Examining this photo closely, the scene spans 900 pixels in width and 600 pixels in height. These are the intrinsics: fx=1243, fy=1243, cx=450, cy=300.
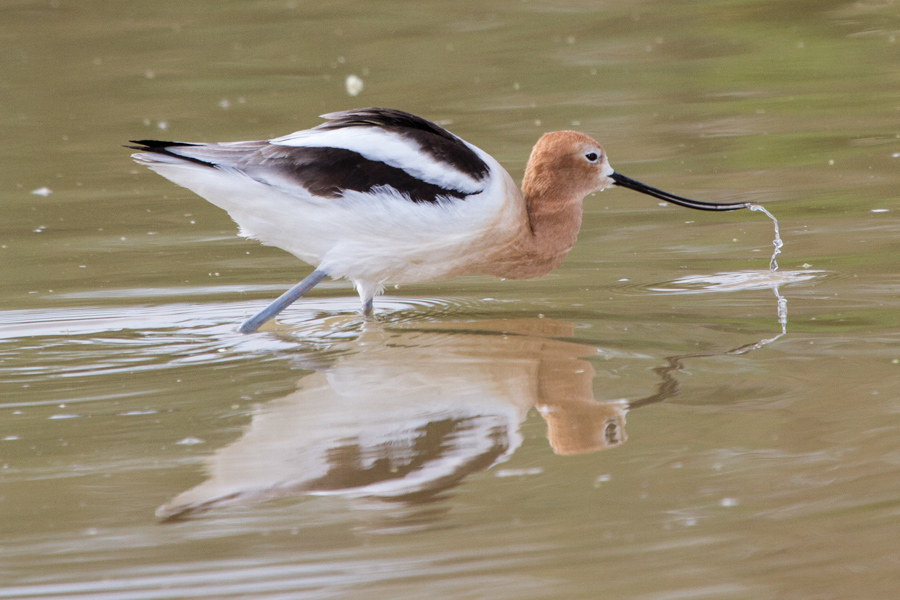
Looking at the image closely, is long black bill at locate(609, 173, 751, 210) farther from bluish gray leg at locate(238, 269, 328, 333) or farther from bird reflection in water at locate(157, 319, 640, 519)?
bluish gray leg at locate(238, 269, 328, 333)

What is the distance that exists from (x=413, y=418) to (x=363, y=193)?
1.44 meters

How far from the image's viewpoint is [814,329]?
20.0 ft

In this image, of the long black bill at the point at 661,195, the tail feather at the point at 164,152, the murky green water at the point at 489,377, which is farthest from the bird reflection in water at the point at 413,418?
the tail feather at the point at 164,152

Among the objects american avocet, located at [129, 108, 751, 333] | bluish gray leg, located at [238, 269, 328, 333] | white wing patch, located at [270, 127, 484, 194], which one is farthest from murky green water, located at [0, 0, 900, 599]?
white wing patch, located at [270, 127, 484, 194]

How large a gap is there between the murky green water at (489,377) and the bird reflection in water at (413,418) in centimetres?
2

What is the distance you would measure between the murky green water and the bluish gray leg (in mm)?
122

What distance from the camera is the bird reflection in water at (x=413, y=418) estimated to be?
457 cm

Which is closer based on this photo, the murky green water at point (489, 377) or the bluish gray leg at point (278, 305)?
the murky green water at point (489, 377)

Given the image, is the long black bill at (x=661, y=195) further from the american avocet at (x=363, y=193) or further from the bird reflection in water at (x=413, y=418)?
the bird reflection in water at (x=413, y=418)

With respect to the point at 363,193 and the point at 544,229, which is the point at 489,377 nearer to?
the point at 363,193

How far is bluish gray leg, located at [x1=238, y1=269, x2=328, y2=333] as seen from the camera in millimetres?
6484

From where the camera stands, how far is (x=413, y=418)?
17.1 ft

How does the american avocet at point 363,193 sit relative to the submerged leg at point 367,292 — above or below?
above

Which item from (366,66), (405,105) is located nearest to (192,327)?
(405,105)
